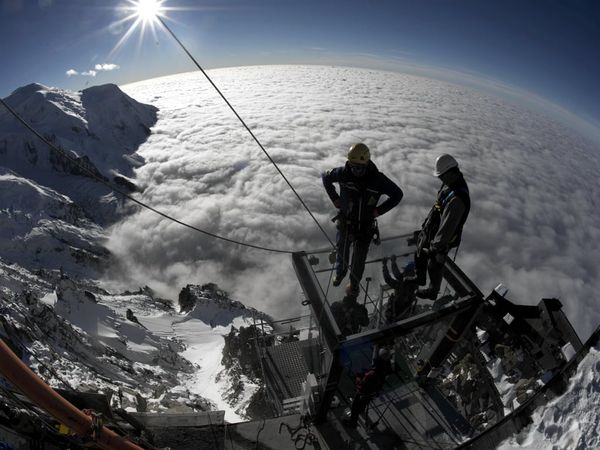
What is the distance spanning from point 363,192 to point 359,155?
0.86m

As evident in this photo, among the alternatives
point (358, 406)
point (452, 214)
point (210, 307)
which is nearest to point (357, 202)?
point (452, 214)

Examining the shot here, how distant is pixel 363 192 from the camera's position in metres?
7.23

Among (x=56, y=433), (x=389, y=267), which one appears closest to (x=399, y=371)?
(x=389, y=267)

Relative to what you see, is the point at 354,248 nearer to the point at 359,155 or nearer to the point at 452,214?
the point at 359,155

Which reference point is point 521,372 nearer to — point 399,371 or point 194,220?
point 399,371

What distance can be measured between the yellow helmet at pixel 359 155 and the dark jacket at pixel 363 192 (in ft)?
0.87

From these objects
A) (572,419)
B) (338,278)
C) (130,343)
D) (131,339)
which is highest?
(131,339)

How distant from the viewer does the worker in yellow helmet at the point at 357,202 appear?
7078 mm

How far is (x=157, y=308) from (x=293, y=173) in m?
98.7

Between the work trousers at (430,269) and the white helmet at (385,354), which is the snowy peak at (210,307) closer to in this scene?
the work trousers at (430,269)

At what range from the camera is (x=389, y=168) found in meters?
144

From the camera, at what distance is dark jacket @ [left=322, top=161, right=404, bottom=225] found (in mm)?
7129

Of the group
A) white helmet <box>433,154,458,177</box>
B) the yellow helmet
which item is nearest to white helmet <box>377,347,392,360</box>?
white helmet <box>433,154,458,177</box>

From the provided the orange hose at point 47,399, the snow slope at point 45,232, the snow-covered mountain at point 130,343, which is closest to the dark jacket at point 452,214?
the orange hose at point 47,399
